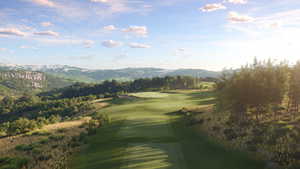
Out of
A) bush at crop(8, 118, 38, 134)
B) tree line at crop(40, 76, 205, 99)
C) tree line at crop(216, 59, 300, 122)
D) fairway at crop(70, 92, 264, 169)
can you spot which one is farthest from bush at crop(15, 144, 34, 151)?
tree line at crop(40, 76, 205, 99)

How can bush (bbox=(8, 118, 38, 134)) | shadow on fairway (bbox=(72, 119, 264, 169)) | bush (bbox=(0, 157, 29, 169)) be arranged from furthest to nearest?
bush (bbox=(8, 118, 38, 134)) < bush (bbox=(0, 157, 29, 169)) < shadow on fairway (bbox=(72, 119, 264, 169))

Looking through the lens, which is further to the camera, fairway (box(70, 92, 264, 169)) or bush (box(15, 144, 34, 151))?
bush (box(15, 144, 34, 151))

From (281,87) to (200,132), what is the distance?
533 inches

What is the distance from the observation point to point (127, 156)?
18766mm

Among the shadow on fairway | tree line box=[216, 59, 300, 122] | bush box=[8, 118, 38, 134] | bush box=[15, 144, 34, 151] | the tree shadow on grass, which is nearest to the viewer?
the shadow on fairway

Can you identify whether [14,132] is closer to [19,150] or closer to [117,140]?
[19,150]

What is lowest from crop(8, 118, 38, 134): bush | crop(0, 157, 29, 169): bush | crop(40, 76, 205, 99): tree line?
crop(8, 118, 38, 134): bush

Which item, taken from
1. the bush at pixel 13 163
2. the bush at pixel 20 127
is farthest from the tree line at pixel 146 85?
the bush at pixel 13 163

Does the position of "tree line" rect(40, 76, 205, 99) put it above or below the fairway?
above

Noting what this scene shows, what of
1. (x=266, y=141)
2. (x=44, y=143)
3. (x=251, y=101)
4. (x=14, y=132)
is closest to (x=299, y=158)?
(x=266, y=141)

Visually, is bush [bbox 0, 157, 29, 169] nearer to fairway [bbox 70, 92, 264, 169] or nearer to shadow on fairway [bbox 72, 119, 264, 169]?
fairway [bbox 70, 92, 264, 169]

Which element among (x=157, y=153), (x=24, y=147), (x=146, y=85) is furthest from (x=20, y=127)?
(x=146, y=85)

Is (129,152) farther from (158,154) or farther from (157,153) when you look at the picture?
(158,154)

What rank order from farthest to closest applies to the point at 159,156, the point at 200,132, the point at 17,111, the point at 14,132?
1. the point at 17,111
2. the point at 14,132
3. the point at 200,132
4. the point at 159,156
